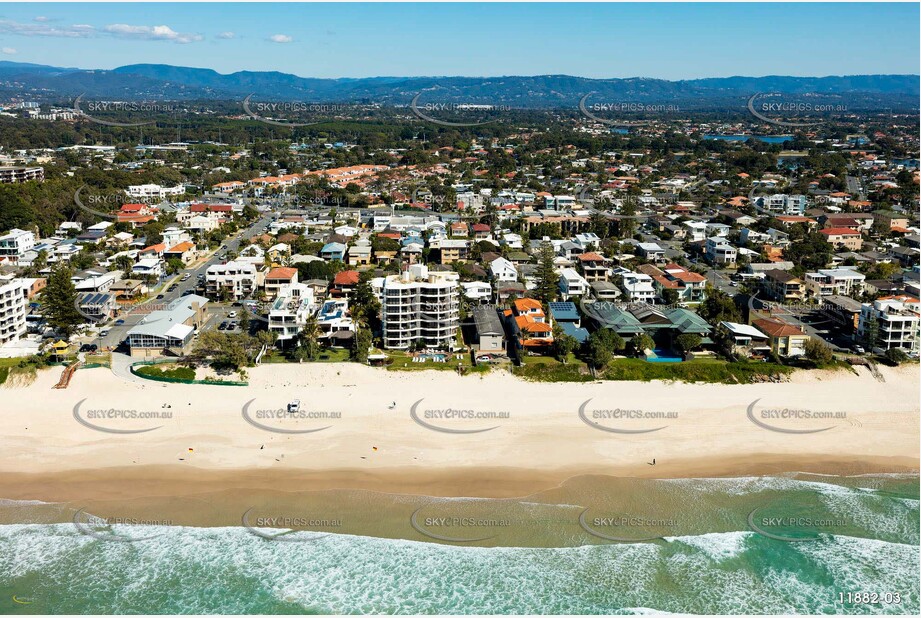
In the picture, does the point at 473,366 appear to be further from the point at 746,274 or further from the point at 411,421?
the point at 746,274

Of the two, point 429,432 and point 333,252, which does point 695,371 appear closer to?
point 429,432

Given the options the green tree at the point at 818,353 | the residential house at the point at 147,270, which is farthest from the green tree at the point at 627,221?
the residential house at the point at 147,270

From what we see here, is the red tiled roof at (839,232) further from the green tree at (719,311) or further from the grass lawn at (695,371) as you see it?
the grass lawn at (695,371)

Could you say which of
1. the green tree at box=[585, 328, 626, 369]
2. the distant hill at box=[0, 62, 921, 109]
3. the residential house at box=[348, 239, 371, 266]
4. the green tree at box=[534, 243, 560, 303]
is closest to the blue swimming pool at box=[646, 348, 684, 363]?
the green tree at box=[585, 328, 626, 369]

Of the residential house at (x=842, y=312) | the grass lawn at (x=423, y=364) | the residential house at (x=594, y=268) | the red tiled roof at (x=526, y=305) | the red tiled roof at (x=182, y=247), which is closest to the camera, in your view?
the grass lawn at (x=423, y=364)

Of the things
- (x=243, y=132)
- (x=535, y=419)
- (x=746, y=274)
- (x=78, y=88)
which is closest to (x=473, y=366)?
(x=535, y=419)

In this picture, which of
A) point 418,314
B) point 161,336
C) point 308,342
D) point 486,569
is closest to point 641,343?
point 418,314

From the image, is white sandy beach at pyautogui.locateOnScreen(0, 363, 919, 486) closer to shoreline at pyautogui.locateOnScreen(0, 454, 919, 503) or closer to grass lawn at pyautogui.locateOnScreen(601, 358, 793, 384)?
shoreline at pyautogui.locateOnScreen(0, 454, 919, 503)
